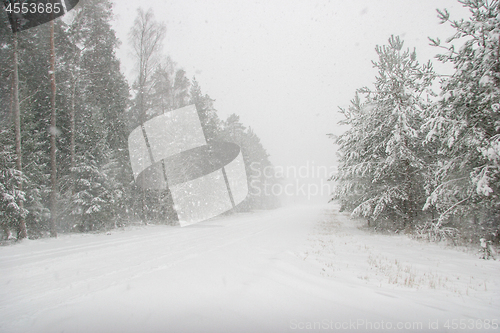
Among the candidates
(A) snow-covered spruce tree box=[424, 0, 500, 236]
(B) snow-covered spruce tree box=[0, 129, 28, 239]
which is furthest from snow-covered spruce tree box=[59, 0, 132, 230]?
(A) snow-covered spruce tree box=[424, 0, 500, 236]

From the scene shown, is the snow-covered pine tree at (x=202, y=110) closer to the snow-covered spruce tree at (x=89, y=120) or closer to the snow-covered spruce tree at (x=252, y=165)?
the snow-covered spruce tree at (x=252, y=165)

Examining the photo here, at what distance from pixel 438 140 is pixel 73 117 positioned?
19719 millimetres

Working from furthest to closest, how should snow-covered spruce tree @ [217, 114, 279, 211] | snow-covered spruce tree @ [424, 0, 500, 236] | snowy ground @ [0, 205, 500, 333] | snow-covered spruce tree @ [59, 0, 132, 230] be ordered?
snow-covered spruce tree @ [217, 114, 279, 211] < snow-covered spruce tree @ [59, 0, 132, 230] < snow-covered spruce tree @ [424, 0, 500, 236] < snowy ground @ [0, 205, 500, 333]

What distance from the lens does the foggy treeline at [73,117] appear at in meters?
11.1

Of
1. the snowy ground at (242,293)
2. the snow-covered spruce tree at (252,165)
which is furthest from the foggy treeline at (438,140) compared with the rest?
the snow-covered spruce tree at (252,165)

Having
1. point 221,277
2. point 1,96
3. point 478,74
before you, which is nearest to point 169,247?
point 221,277

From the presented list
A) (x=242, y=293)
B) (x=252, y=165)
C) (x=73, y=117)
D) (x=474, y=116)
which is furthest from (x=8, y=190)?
A: (x=252, y=165)

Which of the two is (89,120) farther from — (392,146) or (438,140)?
(438,140)

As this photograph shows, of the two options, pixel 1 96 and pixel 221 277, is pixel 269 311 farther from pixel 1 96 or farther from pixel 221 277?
pixel 1 96

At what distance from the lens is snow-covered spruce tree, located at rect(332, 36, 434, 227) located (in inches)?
463

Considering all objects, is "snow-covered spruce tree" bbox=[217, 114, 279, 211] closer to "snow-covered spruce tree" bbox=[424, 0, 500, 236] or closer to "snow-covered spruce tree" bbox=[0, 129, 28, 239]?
"snow-covered spruce tree" bbox=[0, 129, 28, 239]

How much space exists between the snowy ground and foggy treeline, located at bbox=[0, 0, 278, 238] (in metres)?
5.89

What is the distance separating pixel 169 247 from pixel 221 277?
4203 mm

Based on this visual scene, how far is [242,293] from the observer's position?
4105mm
